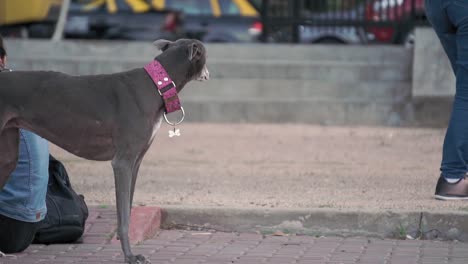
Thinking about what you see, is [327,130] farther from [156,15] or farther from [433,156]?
[156,15]

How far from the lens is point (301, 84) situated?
43.1 ft

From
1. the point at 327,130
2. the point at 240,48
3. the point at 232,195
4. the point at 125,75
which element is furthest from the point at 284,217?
the point at 240,48

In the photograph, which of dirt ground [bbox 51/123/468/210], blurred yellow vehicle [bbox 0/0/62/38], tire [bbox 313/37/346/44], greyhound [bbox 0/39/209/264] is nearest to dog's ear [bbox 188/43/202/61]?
greyhound [bbox 0/39/209/264]

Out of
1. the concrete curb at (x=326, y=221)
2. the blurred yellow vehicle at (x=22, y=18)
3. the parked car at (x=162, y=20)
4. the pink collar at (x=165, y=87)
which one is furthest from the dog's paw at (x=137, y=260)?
the blurred yellow vehicle at (x=22, y=18)

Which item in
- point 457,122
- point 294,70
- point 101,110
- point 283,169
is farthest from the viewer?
point 294,70

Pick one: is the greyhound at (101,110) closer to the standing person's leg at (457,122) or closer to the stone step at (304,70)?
the standing person's leg at (457,122)

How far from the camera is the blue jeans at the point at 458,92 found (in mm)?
7535

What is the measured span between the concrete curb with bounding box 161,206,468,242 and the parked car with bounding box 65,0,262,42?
9.26 metres

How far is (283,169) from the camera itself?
9617 mm

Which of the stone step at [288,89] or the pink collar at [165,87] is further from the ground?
the pink collar at [165,87]

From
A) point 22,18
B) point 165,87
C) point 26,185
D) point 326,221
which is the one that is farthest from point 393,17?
point 165,87

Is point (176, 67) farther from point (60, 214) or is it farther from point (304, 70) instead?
point (304, 70)

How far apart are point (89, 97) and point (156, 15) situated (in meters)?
12.9

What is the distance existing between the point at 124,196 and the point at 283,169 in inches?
160
